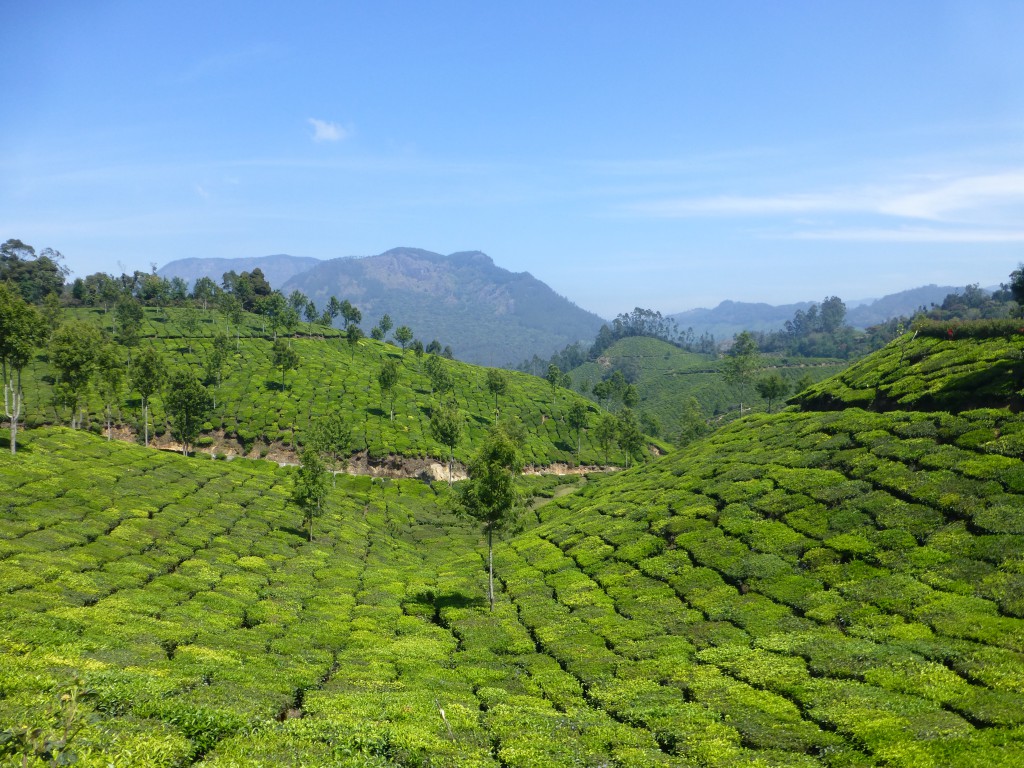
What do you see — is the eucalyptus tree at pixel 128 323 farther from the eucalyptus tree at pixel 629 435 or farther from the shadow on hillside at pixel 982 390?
the shadow on hillside at pixel 982 390

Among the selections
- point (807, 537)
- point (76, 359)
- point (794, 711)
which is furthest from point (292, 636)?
point (76, 359)

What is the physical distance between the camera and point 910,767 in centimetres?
1975

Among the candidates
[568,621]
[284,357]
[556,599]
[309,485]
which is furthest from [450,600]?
[284,357]

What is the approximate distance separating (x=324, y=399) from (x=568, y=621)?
321ft

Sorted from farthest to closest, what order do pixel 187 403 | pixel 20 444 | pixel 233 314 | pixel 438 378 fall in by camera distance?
pixel 233 314 < pixel 438 378 < pixel 187 403 < pixel 20 444

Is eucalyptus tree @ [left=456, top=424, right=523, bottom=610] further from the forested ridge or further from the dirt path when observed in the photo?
the dirt path

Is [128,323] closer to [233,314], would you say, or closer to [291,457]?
[233,314]

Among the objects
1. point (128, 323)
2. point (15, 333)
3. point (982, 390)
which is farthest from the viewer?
point (128, 323)

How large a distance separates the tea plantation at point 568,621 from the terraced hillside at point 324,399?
4371 cm

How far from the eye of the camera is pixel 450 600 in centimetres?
4812

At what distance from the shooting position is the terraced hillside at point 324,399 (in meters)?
112

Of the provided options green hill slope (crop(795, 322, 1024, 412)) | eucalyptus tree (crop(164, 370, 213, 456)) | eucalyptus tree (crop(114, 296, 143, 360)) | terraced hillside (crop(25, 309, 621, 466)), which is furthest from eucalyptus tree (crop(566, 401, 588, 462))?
eucalyptus tree (crop(114, 296, 143, 360))

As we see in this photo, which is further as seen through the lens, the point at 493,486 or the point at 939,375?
the point at 939,375

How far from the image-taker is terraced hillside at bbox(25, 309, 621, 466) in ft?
367
